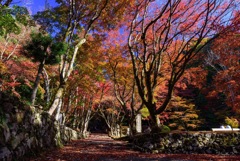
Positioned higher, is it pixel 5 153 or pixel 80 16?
pixel 80 16

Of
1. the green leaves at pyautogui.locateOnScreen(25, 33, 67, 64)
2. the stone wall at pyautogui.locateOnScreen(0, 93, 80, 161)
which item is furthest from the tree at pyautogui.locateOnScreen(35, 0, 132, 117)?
the stone wall at pyautogui.locateOnScreen(0, 93, 80, 161)

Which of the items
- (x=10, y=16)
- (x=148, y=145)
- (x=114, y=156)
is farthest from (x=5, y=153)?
(x=148, y=145)

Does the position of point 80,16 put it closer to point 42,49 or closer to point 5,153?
point 42,49

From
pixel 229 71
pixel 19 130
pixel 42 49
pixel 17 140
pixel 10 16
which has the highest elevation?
pixel 229 71

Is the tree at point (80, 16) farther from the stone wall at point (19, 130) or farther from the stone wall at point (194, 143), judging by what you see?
the stone wall at point (194, 143)

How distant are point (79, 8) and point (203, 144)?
866cm

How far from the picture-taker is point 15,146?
4.84 m

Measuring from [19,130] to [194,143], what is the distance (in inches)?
268

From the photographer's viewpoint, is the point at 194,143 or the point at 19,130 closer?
the point at 19,130

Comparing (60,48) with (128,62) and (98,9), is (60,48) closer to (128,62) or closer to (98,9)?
(98,9)

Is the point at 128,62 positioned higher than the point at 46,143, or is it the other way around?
the point at 128,62

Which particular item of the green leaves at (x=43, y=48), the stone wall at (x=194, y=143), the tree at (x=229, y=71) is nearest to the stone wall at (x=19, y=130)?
the green leaves at (x=43, y=48)

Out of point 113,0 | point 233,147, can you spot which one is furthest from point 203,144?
point 113,0

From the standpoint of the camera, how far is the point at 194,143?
336 inches
